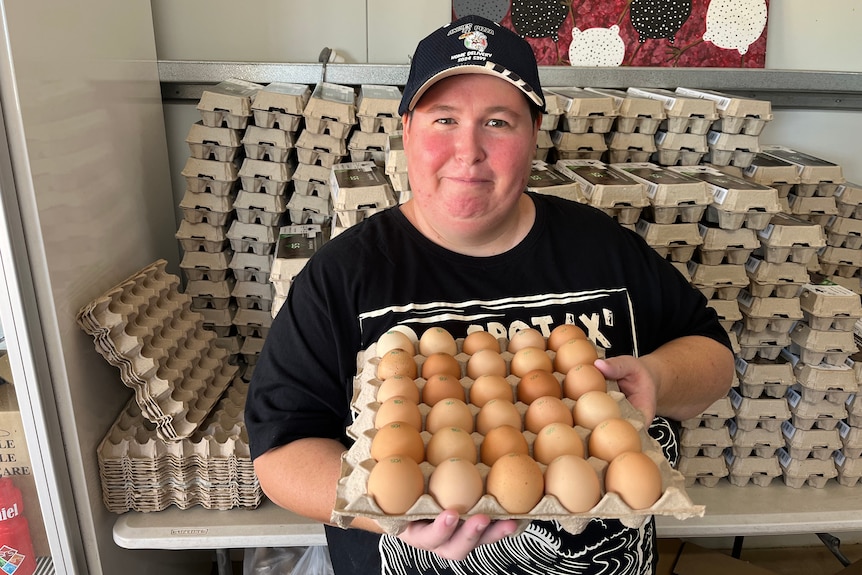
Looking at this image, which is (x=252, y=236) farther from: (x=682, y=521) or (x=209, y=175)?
(x=682, y=521)

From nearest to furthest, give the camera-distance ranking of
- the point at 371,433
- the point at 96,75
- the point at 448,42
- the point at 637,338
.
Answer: the point at 371,433 → the point at 448,42 → the point at 637,338 → the point at 96,75

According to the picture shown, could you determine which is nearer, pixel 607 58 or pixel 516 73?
pixel 516 73

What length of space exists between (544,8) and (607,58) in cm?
33

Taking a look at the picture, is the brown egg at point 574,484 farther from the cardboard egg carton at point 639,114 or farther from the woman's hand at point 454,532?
the cardboard egg carton at point 639,114

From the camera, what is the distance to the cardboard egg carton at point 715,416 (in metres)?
2.32

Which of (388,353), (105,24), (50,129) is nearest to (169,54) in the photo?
(105,24)

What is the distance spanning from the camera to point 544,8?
2.68 metres

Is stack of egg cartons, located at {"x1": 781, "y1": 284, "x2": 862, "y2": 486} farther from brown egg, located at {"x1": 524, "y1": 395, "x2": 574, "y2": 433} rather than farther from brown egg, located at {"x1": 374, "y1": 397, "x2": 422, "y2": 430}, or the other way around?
brown egg, located at {"x1": 374, "y1": 397, "x2": 422, "y2": 430}

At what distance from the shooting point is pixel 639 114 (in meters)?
2.34

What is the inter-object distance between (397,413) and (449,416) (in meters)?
0.09

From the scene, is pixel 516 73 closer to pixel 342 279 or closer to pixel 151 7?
pixel 342 279

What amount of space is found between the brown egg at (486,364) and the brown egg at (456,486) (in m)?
0.28

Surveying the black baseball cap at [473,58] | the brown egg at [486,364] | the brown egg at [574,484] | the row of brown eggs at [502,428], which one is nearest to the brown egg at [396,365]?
the row of brown eggs at [502,428]

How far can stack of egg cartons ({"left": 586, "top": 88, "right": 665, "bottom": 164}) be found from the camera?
2334 mm
